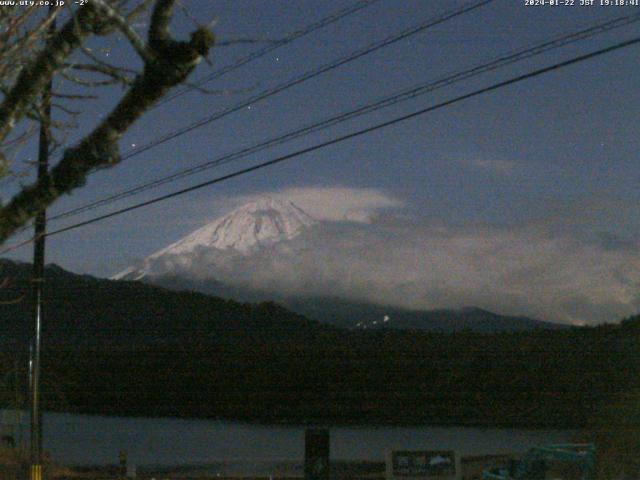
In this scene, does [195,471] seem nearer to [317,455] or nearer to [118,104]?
[317,455]

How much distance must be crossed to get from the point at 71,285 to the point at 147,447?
29.8 ft

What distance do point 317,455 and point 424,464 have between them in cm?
174

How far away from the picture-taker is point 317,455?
1512cm

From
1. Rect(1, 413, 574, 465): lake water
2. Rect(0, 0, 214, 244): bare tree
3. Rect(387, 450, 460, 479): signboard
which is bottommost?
Rect(1, 413, 574, 465): lake water

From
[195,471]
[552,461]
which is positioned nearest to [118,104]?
[552,461]

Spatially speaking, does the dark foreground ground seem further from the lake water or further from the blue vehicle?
the blue vehicle

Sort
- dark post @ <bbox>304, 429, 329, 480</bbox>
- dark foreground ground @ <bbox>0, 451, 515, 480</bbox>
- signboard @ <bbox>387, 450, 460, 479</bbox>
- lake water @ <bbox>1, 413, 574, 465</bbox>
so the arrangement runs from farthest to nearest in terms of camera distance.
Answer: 1. lake water @ <bbox>1, 413, 574, 465</bbox>
2. dark foreground ground @ <bbox>0, 451, 515, 480</bbox>
3. signboard @ <bbox>387, 450, 460, 479</bbox>
4. dark post @ <bbox>304, 429, 329, 480</bbox>

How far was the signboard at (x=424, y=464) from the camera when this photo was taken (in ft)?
50.4

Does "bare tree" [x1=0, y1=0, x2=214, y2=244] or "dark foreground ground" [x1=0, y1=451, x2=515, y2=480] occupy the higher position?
"bare tree" [x1=0, y1=0, x2=214, y2=244]

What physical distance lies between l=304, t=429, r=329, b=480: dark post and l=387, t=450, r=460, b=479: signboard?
1010mm

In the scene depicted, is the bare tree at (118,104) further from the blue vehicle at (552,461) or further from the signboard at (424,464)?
the blue vehicle at (552,461)

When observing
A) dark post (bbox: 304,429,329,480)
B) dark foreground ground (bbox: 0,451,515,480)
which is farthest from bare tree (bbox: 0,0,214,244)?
dark foreground ground (bbox: 0,451,515,480)

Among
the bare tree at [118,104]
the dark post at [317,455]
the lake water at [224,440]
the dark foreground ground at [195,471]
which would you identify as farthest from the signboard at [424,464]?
the lake water at [224,440]

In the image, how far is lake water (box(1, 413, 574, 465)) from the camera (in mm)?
41375
